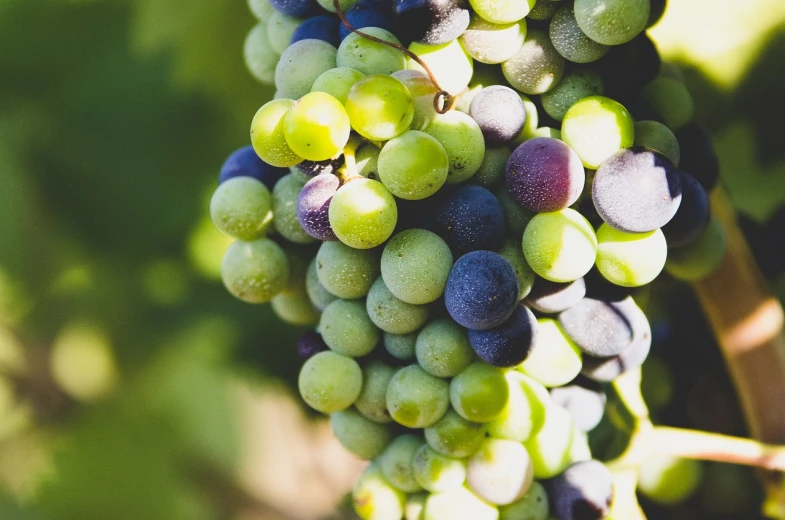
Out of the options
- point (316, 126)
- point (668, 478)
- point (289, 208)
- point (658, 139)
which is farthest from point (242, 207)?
point (668, 478)

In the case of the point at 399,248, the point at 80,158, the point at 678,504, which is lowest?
the point at 678,504

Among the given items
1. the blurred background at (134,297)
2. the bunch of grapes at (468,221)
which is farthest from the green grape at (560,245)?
the blurred background at (134,297)

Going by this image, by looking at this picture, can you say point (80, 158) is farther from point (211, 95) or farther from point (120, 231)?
point (211, 95)

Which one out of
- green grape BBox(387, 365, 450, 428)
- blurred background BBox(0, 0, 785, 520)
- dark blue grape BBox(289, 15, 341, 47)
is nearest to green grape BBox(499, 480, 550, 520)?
green grape BBox(387, 365, 450, 428)

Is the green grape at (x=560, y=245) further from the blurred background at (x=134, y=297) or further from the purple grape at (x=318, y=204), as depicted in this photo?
the blurred background at (x=134, y=297)

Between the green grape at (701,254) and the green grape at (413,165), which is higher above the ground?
the green grape at (413,165)

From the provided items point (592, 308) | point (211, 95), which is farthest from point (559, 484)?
point (211, 95)

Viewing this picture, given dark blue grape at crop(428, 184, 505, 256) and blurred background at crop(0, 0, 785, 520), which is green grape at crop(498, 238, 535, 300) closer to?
dark blue grape at crop(428, 184, 505, 256)
